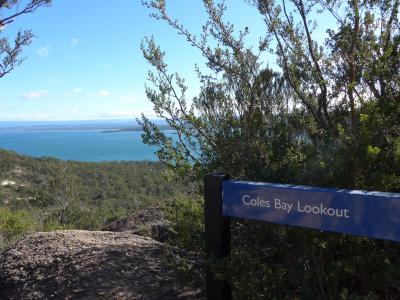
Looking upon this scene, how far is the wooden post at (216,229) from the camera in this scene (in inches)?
113

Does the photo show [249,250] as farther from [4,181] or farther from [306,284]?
[4,181]

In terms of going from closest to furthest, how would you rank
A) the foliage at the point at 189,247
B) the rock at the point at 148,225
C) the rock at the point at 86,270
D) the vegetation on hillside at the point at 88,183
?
the foliage at the point at 189,247
the rock at the point at 86,270
the rock at the point at 148,225
the vegetation on hillside at the point at 88,183

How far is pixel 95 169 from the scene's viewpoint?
1893 inches

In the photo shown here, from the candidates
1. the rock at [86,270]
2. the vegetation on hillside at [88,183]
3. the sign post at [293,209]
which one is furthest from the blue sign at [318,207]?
the vegetation on hillside at [88,183]

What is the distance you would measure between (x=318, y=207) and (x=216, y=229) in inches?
29.7

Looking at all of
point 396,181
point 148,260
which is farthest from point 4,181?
point 396,181

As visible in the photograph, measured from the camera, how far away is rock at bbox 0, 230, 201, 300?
4.00 m

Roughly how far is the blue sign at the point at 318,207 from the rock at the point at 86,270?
4.88 feet

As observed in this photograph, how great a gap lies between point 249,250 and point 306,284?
1.48ft

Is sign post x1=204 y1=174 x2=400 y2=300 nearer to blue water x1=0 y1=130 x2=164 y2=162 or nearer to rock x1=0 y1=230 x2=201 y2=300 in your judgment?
rock x1=0 y1=230 x2=201 y2=300

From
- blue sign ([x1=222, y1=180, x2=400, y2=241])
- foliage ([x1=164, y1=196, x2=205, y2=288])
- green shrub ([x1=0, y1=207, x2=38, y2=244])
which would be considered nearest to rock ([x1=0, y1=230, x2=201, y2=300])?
foliage ([x1=164, y1=196, x2=205, y2=288])

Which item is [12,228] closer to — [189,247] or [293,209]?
[189,247]

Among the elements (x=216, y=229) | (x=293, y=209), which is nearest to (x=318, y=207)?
(x=293, y=209)

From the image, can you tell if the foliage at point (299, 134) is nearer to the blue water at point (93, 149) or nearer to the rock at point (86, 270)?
the rock at point (86, 270)
